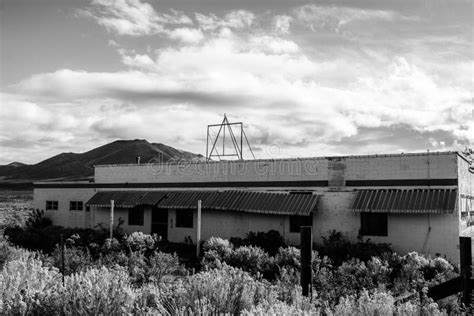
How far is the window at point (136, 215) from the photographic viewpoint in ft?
83.9

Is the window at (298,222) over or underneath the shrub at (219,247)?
over

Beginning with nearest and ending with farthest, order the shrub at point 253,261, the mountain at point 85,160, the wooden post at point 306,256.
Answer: the wooden post at point 306,256
the shrub at point 253,261
the mountain at point 85,160

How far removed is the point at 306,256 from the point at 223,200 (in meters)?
14.3

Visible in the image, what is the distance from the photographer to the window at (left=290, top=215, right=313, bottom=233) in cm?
2084

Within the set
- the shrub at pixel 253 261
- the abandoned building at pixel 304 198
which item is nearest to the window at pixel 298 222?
the abandoned building at pixel 304 198

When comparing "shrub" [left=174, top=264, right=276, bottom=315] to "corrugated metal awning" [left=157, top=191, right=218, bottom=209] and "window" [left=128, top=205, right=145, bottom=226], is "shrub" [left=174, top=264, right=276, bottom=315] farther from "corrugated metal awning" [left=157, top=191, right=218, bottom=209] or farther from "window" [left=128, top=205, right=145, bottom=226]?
"window" [left=128, top=205, right=145, bottom=226]

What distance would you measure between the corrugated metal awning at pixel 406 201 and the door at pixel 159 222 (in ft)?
33.5

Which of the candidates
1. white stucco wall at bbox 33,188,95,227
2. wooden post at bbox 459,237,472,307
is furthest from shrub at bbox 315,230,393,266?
white stucco wall at bbox 33,188,95,227

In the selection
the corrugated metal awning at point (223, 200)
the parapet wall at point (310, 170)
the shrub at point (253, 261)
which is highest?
the parapet wall at point (310, 170)

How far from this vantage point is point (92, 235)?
24125mm

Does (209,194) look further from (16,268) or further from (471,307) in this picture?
(471,307)

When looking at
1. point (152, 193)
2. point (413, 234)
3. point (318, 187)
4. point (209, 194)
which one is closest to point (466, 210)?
point (413, 234)

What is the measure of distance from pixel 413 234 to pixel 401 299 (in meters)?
11.0

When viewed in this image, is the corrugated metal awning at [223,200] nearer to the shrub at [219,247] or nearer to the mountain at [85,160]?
the shrub at [219,247]
